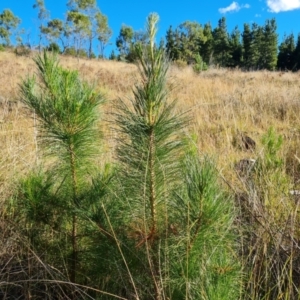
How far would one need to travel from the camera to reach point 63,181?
1.28 metres

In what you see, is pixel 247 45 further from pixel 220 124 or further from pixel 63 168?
pixel 63 168

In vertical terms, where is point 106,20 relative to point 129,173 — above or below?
above

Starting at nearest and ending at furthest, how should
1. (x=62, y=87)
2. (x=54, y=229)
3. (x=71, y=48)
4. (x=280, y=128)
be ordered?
(x=62, y=87) → (x=54, y=229) → (x=280, y=128) → (x=71, y=48)

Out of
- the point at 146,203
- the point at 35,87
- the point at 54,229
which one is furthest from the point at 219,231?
the point at 35,87

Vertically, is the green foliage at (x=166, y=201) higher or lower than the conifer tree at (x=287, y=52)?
lower

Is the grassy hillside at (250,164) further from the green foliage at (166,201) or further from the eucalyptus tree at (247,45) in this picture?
the eucalyptus tree at (247,45)

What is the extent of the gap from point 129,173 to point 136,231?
0.19 metres

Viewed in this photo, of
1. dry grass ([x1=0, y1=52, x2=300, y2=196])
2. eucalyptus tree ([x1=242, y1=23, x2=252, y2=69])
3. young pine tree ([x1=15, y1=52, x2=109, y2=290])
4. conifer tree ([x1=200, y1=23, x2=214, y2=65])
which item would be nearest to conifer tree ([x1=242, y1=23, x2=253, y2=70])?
eucalyptus tree ([x1=242, y1=23, x2=252, y2=69])

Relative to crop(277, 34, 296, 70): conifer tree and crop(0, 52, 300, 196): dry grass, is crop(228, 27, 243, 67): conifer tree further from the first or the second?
crop(0, 52, 300, 196): dry grass

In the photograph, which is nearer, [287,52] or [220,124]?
[220,124]

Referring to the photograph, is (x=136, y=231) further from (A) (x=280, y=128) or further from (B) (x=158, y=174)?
(A) (x=280, y=128)

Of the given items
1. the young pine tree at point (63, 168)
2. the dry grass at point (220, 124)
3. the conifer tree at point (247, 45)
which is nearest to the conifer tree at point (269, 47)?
the conifer tree at point (247, 45)

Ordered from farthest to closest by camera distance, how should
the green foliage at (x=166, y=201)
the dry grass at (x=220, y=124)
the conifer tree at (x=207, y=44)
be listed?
the conifer tree at (x=207, y=44)
the dry grass at (x=220, y=124)
the green foliage at (x=166, y=201)

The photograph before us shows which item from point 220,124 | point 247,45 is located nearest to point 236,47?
point 247,45
